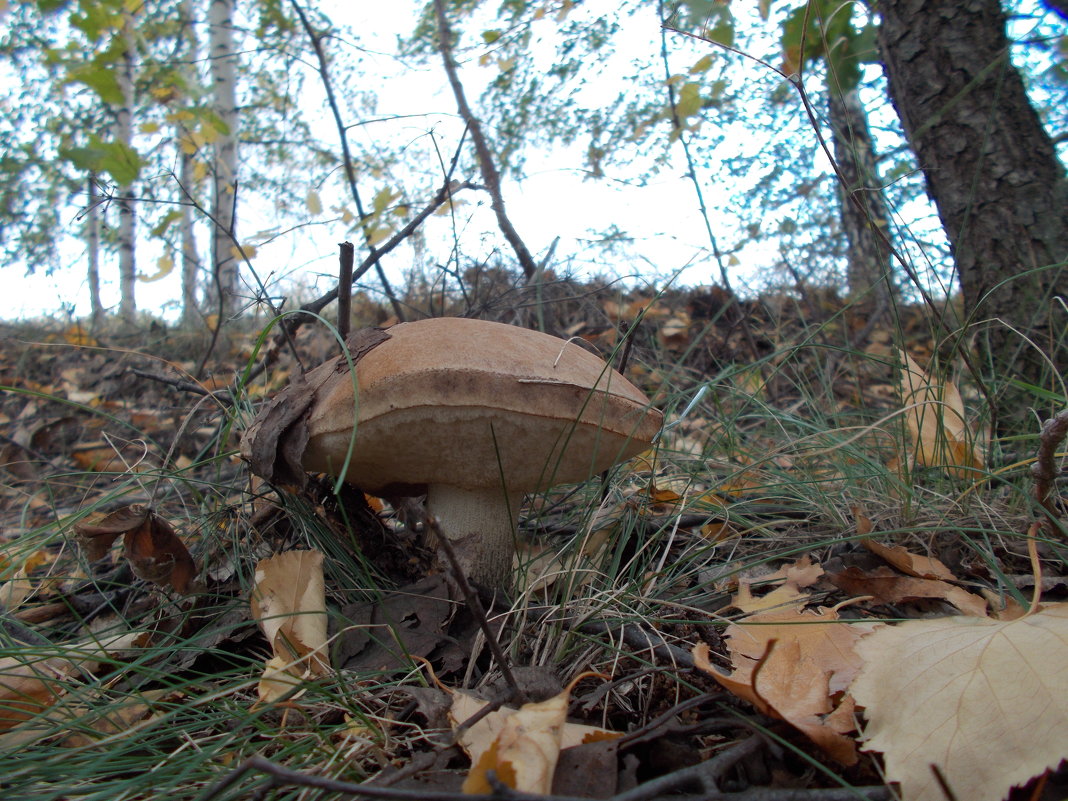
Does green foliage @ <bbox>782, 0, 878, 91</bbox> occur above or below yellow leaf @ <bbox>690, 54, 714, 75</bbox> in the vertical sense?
below

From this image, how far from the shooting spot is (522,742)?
Answer: 0.72m

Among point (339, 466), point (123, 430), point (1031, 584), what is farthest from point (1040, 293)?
point (123, 430)

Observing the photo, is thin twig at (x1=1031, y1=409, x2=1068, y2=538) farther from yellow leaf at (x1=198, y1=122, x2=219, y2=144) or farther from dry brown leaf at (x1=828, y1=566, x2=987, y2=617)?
yellow leaf at (x1=198, y1=122, x2=219, y2=144)

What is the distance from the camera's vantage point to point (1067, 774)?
0.69 m

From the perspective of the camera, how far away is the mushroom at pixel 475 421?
1031mm

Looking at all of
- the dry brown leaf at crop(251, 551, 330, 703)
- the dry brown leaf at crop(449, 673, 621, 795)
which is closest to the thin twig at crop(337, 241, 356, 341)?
the dry brown leaf at crop(251, 551, 330, 703)

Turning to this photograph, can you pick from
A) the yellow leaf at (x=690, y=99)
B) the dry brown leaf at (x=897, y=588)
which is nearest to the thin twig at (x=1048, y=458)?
the dry brown leaf at (x=897, y=588)

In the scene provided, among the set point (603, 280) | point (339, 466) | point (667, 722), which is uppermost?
point (603, 280)

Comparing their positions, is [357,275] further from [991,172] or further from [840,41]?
[991,172]

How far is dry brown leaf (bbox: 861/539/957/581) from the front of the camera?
46.1 inches

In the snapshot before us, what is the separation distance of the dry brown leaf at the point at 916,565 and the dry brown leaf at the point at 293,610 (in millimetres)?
1031

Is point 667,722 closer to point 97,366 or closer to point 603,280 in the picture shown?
point 603,280

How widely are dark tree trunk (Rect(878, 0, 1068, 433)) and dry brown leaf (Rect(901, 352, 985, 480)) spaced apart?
31cm

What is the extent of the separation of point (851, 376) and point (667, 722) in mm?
2830
